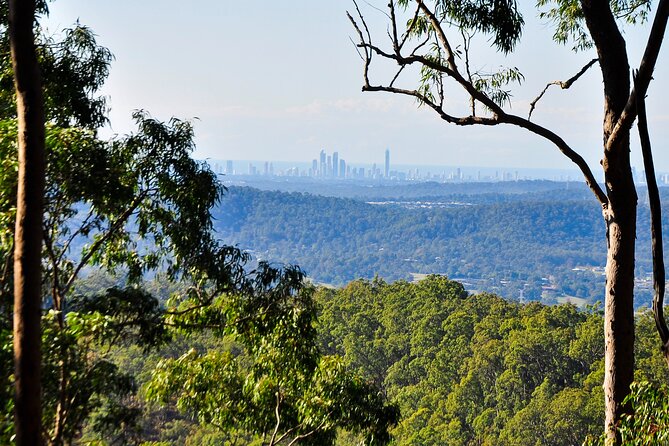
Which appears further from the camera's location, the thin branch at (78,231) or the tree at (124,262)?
the thin branch at (78,231)

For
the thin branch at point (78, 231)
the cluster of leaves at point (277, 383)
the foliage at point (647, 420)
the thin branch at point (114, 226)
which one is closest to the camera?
the foliage at point (647, 420)

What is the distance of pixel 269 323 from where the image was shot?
4.58 metres

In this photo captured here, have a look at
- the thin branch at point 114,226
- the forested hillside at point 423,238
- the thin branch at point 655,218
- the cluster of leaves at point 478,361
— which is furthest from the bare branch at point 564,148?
the forested hillside at point 423,238

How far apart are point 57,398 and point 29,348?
1098 millimetres

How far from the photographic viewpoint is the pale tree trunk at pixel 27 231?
200 cm

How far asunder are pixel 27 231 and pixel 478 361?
1662 centimetres

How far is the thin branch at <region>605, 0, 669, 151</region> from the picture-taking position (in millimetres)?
2193

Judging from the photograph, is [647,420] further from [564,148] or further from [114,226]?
[114,226]

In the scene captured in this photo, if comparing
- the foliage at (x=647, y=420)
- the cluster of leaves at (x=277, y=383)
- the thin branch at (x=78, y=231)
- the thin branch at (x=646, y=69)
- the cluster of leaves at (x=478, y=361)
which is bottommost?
the cluster of leaves at (x=478, y=361)

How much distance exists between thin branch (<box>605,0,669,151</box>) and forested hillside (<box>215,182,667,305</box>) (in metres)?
89.0

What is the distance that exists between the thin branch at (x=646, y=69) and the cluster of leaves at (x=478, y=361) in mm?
10229

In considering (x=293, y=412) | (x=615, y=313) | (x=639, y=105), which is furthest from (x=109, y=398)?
(x=639, y=105)

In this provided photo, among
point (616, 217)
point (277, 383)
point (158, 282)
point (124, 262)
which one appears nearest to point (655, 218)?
point (616, 217)

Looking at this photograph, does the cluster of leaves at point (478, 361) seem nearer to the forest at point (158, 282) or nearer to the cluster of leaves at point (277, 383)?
the cluster of leaves at point (277, 383)
